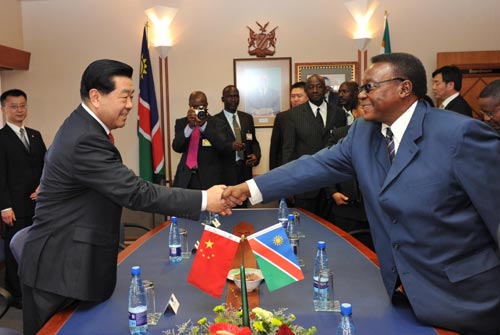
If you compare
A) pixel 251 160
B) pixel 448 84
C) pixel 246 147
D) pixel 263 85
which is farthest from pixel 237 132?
pixel 448 84

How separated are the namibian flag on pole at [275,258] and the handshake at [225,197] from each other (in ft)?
2.15

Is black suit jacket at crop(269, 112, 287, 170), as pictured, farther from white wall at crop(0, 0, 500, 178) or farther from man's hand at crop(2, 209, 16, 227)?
man's hand at crop(2, 209, 16, 227)

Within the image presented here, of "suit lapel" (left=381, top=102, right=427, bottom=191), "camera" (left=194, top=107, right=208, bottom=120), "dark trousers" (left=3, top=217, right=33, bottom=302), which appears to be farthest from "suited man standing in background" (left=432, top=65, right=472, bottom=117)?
"dark trousers" (left=3, top=217, right=33, bottom=302)

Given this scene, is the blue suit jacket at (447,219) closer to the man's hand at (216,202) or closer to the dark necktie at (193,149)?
the man's hand at (216,202)

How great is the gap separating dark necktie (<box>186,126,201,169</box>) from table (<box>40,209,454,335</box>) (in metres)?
1.97

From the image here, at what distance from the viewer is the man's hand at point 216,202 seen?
231 cm

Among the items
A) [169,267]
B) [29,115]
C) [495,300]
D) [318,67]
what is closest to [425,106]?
[495,300]

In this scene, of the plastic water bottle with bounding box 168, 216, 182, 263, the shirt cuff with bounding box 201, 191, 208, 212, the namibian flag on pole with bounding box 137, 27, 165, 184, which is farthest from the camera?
the namibian flag on pole with bounding box 137, 27, 165, 184

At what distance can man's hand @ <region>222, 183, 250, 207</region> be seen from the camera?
94.2 inches

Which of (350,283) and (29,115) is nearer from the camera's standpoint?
(350,283)

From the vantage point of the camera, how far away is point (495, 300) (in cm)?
164

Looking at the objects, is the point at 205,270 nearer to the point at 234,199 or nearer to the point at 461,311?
the point at 234,199

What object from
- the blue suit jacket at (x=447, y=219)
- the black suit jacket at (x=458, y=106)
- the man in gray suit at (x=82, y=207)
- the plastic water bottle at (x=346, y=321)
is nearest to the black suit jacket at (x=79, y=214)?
the man in gray suit at (x=82, y=207)

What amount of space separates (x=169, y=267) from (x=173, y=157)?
417 centimetres
